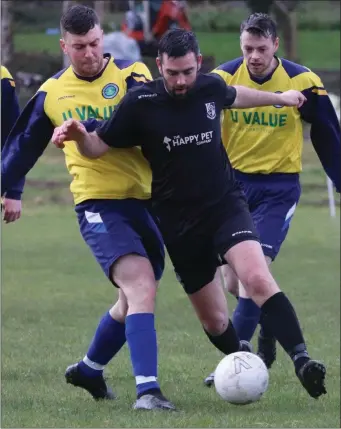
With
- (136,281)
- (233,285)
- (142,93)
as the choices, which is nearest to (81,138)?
(142,93)

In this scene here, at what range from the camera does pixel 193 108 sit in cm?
699

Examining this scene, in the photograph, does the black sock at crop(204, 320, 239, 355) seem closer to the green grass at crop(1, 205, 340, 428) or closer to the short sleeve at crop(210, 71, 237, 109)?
the green grass at crop(1, 205, 340, 428)

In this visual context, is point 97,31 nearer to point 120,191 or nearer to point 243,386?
point 120,191

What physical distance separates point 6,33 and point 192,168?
24469 mm

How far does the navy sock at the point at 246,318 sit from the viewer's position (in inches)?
338

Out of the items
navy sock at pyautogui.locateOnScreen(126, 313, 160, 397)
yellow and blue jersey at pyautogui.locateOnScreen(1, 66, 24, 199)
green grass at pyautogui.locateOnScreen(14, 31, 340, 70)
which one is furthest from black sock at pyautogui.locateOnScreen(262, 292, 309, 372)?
green grass at pyautogui.locateOnScreen(14, 31, 340, 70)

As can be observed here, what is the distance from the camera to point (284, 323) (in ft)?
22.3

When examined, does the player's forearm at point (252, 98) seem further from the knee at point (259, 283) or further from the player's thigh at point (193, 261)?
the knee at point (259, 283)

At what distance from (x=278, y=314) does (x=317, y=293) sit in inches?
285

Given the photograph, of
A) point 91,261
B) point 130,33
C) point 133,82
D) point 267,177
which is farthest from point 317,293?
point 130,33

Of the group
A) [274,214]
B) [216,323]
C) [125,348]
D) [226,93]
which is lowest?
[125,348]

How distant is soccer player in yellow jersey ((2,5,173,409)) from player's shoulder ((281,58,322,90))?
1.48 m

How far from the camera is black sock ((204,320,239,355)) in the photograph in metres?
7.63

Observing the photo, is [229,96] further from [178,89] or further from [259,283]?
[259,283]
